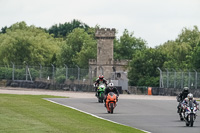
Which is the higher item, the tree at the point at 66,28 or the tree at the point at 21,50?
the tree at the point at 66,28

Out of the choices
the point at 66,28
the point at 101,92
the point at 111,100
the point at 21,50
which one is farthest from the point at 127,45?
the point at 111,100

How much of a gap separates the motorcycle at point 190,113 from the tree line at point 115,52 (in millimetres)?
66254

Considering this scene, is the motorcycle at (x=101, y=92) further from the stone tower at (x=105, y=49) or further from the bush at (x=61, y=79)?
the stone tower at (x=105, y=49)

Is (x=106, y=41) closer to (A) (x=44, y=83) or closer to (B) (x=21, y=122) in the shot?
(A) (x=44, y=83)

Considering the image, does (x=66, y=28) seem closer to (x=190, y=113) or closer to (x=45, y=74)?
(x=45, y=74)

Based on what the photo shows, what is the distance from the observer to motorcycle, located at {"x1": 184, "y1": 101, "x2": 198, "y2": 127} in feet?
78.2

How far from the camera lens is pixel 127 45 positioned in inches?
5817

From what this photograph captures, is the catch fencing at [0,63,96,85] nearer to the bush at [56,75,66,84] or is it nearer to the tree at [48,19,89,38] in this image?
the bush at [56,75,66,84]

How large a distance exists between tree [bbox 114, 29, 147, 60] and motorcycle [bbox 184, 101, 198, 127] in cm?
12093

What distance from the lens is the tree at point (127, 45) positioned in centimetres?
14675

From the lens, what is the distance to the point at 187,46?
128m

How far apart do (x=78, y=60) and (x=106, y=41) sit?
22.0 metres

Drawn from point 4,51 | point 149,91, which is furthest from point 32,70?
point 4,51

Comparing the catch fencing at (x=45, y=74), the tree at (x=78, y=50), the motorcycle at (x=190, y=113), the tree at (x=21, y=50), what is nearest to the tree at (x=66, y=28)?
the tree at (x=78, y=50)
